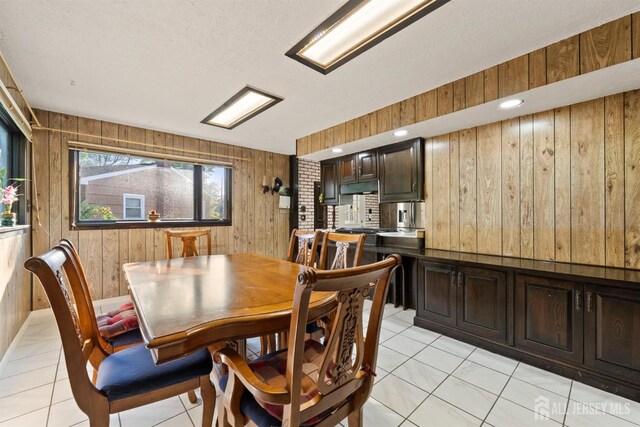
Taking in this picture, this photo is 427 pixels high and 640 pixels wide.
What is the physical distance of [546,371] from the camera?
2068 mm

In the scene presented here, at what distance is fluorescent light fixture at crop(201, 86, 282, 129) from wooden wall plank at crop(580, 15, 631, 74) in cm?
241

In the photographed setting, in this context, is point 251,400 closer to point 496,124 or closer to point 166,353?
point 166,353

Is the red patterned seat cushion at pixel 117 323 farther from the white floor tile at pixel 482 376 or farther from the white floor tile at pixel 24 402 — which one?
the white floor tile at pixel 482 376

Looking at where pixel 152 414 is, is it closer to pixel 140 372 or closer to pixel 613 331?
pixel 140 372

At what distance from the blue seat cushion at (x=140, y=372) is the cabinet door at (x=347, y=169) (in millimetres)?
3350

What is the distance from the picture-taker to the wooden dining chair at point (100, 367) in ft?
3.26

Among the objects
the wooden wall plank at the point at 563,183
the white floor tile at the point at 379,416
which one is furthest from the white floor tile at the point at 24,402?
the wooden wall plank at the point at 563,183

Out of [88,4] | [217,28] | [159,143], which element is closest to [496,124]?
[217,28]

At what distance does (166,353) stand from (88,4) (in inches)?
78.5

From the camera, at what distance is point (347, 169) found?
437 cm

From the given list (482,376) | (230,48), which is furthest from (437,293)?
(230,48)

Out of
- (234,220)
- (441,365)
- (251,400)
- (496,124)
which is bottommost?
(441,365)

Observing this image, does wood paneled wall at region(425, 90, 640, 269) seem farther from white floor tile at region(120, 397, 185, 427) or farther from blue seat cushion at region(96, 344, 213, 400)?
white floor tile at region(120, 397, 185, 427)

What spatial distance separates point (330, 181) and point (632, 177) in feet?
11.3
